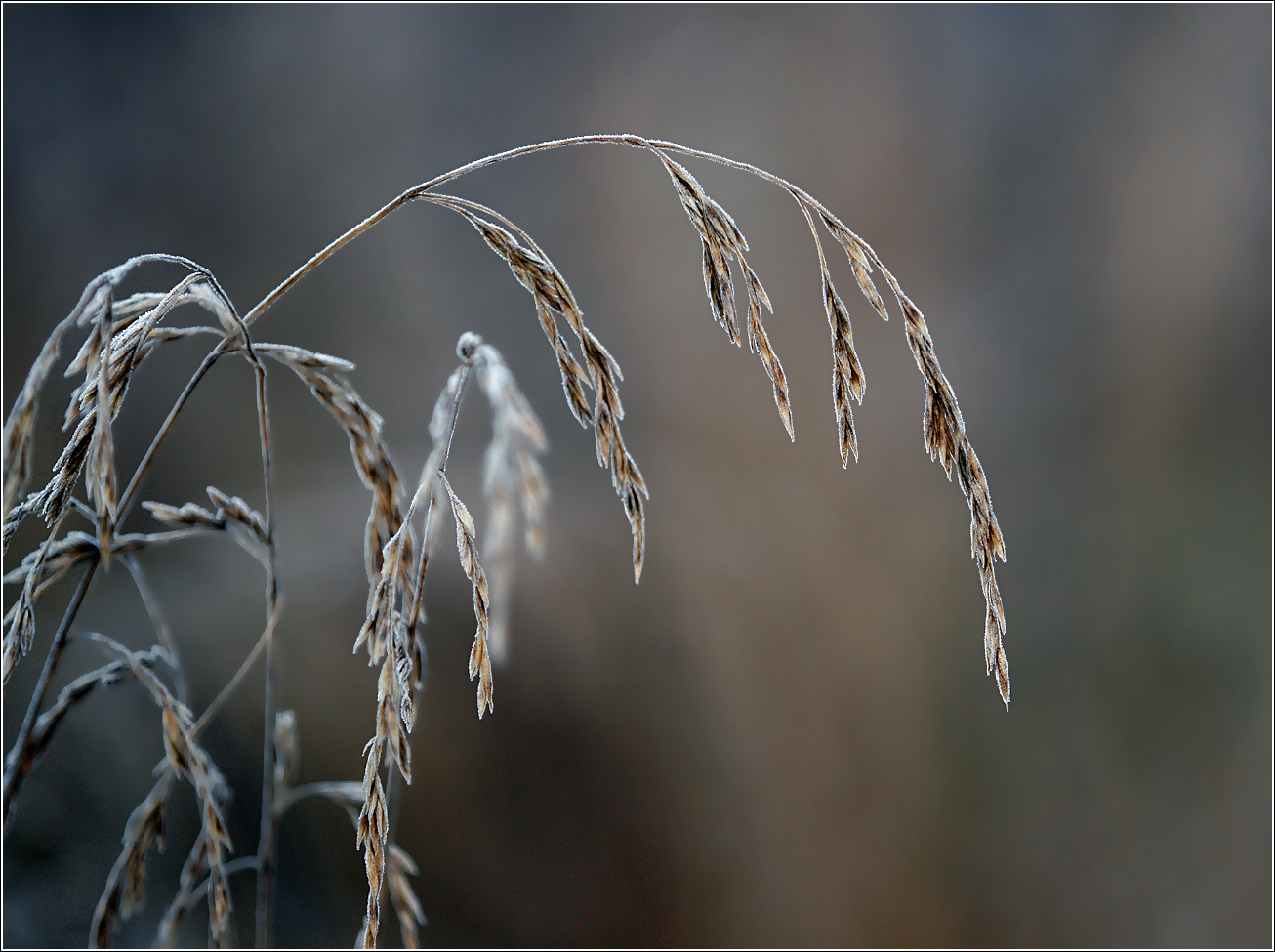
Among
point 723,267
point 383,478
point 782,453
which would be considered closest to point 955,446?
point 723,267

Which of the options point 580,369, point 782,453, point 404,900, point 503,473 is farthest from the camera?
point 782,453

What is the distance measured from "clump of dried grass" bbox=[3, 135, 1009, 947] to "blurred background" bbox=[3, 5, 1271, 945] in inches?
35.2

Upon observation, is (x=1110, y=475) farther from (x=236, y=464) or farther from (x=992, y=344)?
(x=236, y=464)

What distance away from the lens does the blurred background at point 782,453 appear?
3.97 ft

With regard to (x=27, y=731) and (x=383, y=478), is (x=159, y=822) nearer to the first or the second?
(x=27, y=731)

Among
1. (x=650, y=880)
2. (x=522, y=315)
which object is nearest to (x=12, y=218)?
(x=522, y=315)

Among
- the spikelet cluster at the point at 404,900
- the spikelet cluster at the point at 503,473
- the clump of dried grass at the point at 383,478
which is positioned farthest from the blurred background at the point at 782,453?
the spikelet cluster at the point at 503,473

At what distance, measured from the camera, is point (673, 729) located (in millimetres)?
1318

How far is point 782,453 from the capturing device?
1374mm

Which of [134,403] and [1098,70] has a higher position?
[1098,70]

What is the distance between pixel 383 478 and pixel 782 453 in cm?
109

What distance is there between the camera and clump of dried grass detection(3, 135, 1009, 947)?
25 centimetres

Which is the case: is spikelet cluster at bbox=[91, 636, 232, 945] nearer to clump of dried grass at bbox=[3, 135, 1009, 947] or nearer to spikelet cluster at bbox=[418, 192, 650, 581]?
clump of dried grass at bbox=[3, 135, 1009, 947]

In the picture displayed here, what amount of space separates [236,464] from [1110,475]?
62.6 inches
